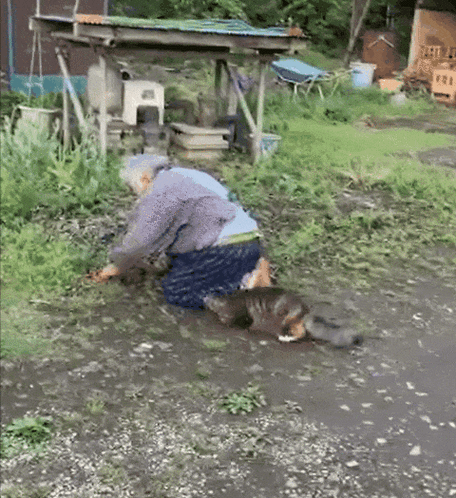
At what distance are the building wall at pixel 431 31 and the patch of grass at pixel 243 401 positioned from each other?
54.0 feet

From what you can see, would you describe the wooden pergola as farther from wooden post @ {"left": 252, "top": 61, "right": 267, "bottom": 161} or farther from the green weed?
the green weed

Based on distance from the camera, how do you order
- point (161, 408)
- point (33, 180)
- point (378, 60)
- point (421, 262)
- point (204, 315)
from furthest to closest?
point (378, 60), point (33, 180), point (421, 262), point (204, 315), point (161, 408)

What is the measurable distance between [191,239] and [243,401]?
67.5 inches

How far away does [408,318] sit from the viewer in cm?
634

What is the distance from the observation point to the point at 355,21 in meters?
20.3

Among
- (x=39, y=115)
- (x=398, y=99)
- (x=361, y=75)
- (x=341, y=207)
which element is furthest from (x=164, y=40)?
(x=361, y=75)

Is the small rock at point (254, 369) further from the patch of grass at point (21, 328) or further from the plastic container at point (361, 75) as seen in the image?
the plastic container at point (361, 75)

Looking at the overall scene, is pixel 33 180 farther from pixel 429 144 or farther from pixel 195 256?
pixel 429 144

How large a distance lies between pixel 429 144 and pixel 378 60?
9056mm

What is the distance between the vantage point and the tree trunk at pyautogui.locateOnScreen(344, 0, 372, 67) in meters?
19.4

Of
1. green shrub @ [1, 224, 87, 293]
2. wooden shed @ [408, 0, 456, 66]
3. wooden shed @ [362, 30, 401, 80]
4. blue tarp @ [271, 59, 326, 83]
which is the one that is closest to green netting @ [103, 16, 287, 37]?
green shrub @ [1, 224, 87, 293]

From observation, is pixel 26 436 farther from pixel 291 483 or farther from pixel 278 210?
pixel 278 210

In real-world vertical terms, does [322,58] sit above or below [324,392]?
above

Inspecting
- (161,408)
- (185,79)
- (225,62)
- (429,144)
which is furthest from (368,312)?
(185,79)
